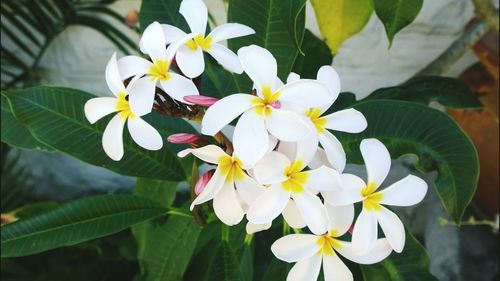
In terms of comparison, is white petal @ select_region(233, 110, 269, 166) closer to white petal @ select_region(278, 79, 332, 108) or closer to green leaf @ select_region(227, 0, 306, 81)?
white petal @ select_region(278, 79, 332, 108)

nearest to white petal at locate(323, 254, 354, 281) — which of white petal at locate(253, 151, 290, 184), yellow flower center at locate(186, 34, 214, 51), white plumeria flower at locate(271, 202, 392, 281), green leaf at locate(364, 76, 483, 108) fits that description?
white plumeria flower at locate(271, 202, 392, 281)

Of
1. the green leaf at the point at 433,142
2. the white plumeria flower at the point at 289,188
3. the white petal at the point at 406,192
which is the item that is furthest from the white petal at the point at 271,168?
the green leaf at the point at 433,142

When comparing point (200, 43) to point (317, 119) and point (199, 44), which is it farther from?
point (317, 119)

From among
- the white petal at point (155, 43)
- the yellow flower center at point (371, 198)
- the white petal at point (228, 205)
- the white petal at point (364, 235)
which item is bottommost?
the white petal at point (364, 235)

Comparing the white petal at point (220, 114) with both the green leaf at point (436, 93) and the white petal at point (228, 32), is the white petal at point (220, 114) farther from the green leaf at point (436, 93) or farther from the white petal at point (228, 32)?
the green leaf at point (436, 93)

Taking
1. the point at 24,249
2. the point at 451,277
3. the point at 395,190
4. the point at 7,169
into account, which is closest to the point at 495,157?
the point at 451,277

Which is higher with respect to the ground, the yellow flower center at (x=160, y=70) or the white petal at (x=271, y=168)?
the yellow flower center at (x=160, y=70)

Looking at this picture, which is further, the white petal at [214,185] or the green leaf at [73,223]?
the green leaf at [73,223]

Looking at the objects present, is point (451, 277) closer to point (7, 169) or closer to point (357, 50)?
point (357, 50)
